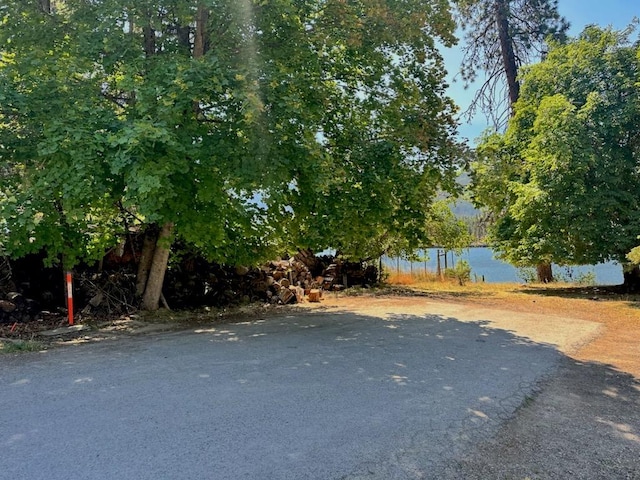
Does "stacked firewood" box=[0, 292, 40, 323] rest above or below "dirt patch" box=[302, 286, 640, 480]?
above

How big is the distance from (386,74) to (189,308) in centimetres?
680

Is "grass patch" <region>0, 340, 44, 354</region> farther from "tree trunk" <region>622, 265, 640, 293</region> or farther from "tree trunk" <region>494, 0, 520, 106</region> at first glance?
"tree trunk" <region>494, 0, 520, 106</region>

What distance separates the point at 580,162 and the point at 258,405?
11178 mm

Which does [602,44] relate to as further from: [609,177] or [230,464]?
[230,464]

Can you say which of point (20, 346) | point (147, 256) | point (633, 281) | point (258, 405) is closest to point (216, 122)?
point (147, 256)

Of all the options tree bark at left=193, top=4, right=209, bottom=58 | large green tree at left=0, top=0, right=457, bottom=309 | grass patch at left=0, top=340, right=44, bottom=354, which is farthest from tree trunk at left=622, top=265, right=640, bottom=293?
grass patch at left=0, top=340, right=44, bottom=354

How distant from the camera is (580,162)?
38.6ft

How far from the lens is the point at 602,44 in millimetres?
13109

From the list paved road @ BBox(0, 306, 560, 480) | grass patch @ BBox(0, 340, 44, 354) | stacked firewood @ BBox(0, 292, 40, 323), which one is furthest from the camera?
stacked firewood @ BBox(0, 292, 40, 323)

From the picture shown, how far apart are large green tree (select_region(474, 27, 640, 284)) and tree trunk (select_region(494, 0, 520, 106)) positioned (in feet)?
10.5

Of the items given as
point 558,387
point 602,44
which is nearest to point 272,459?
point 558,387

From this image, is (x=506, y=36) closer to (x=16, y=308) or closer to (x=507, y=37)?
(x=507, y=37)

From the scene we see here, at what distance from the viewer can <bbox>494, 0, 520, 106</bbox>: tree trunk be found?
17.0 meters

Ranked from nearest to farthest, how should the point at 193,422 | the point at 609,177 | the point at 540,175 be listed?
the point at 193,422
the point at 609,177
the point at 540,175
